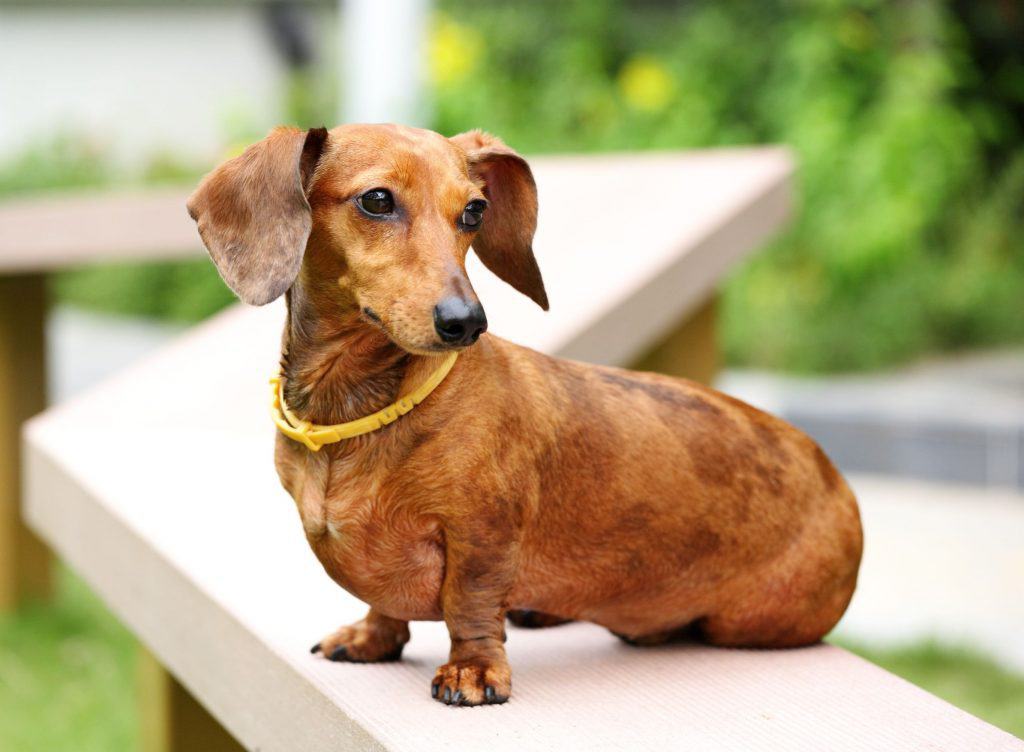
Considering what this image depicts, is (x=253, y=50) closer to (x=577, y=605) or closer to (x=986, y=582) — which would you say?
(x=986, y=582)

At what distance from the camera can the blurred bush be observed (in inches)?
265

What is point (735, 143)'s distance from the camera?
306 inches

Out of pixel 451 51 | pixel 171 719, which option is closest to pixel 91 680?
pixel 171 719

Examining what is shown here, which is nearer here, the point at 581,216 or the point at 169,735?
the point at 169,735

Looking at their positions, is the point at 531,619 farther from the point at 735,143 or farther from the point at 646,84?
the point at 646,84

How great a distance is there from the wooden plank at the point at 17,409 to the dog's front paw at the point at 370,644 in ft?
9.52

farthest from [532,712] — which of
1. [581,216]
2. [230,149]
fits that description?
[230,149]

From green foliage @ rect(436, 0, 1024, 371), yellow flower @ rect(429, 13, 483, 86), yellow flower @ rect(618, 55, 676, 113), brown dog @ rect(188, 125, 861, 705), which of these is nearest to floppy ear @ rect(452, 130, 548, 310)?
brown dog @ rect(188, 125, 861, 705)

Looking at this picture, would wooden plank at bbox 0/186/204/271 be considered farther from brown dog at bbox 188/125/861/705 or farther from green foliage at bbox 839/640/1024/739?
brown dog at bbox 188/125/861/705

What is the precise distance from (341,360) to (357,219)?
171mm

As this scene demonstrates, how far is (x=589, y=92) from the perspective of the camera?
8.40m

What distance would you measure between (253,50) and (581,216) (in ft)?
23.3

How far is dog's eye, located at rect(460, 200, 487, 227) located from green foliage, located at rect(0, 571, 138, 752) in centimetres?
239

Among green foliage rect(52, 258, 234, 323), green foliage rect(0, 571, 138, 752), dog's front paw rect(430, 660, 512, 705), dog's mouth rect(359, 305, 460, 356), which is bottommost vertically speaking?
green foliage rect(52, 258, 234, 323)
